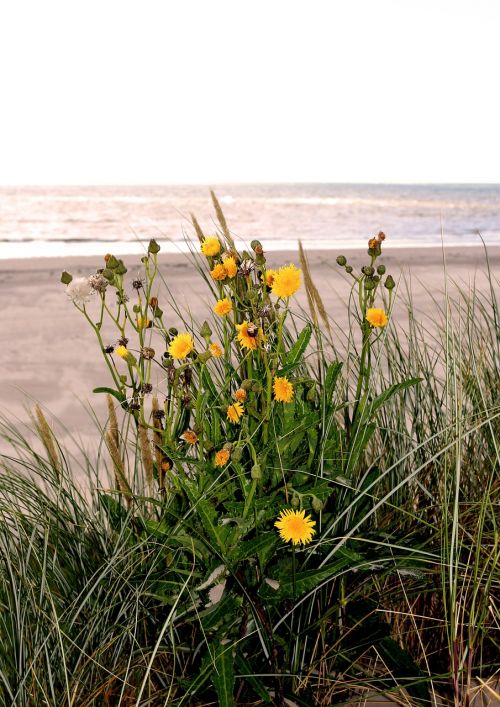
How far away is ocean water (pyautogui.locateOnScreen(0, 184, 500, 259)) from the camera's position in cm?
1294

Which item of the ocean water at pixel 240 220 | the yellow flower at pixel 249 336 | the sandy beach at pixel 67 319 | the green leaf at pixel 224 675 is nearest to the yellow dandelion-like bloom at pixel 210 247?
the yellow flower at pixel 249 336

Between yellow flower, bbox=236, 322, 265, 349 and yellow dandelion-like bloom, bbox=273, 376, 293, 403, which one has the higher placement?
yellow flower, bbox=236, 322, 265, 349

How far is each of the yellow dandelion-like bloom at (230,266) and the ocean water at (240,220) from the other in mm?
7091

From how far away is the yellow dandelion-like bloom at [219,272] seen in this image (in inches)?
Result: 42.4

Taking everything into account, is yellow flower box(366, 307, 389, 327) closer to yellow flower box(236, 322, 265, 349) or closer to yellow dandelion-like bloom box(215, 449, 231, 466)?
yellow flower box(236, 322, 265, 349)

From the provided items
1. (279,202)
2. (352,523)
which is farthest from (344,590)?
(279,202)

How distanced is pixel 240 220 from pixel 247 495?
62.3 feet

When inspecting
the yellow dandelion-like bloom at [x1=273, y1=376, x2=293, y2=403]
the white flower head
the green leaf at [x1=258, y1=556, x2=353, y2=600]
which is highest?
the white flower head

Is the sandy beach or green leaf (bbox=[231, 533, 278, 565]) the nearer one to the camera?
green leaf (bbox=[231, 533, 278, 565])

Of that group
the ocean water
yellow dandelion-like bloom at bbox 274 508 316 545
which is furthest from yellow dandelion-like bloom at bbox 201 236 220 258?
the ocean water

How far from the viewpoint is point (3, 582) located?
3.96 ft

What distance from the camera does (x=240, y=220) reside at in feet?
64.8

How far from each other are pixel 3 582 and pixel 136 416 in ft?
1.09

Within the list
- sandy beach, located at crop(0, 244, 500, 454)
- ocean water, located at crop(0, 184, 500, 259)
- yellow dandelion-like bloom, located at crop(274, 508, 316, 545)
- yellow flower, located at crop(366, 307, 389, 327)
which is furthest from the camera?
ocean water, located at crop(0, 184, 500, 259)
